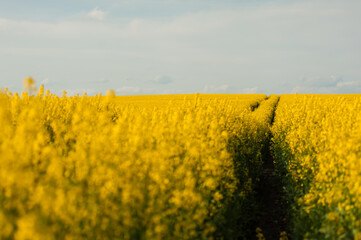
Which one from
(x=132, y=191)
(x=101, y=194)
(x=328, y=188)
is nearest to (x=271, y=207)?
(x=328, y=188)

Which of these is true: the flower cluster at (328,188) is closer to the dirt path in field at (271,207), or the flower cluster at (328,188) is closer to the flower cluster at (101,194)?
the dirt path in field at (271,207)

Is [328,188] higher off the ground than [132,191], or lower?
lower

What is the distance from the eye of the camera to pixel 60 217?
2967 millimetres

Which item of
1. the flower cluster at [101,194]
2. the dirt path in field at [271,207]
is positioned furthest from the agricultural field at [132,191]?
the dirt path in field at [271,207]

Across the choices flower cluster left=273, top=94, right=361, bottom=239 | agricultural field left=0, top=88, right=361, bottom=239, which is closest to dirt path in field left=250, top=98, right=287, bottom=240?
agricultural field left=0, top=88, right=361, bottom=239

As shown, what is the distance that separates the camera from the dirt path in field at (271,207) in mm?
7282

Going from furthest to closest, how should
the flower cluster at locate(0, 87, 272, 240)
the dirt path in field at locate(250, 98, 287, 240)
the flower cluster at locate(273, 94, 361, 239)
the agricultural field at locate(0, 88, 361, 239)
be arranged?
the dirt path in field at locate(250, 98, 287, 240) < the flower cluster at locate(273, 94, 361, 239) < the agricultural field at locate(0, 88, 361, 239) < the flower cluster at locate(0, 87, 272, 240)

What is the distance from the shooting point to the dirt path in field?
7.28 meters

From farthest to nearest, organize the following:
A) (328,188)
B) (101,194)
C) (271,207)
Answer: (271,207) → (328,188) → (101,194)

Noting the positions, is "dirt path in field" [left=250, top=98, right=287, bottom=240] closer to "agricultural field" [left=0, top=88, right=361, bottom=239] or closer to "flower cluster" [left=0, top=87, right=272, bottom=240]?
"agricultural field" [left=0, top=88, right=361, bottom=239]

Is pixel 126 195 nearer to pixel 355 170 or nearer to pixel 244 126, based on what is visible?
pixel 355 170

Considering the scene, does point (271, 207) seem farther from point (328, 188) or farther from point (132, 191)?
point (132, 191)

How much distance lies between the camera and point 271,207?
8.37 metres

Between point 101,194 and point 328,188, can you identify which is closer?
point 101,194
